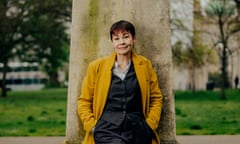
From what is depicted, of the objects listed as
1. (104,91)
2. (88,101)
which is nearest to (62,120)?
(88,101)

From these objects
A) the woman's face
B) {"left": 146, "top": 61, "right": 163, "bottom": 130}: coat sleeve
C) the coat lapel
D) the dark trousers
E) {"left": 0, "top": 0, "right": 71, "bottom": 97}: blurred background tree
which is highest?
{"left": 0, "top": 0, "right": 71, "bottom": 97}: blurred background tree

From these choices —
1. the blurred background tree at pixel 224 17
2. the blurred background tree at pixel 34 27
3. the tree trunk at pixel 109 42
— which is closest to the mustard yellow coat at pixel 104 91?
the tree trunk at pixel 109 42

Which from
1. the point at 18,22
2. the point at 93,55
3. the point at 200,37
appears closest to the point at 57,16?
the point at 18,22

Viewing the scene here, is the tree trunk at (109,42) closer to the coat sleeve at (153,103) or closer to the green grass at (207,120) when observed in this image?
the coat sleeve at (153,103)

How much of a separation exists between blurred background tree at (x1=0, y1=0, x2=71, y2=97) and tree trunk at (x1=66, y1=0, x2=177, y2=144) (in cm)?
3248

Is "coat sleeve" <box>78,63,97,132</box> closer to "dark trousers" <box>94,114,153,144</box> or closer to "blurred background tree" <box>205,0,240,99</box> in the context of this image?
"dark trousers" <box>94,114,153,144</box>

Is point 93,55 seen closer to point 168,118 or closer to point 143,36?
point 143,36

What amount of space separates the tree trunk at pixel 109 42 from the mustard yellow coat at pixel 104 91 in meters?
0.54

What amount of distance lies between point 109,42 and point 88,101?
76 centimetres

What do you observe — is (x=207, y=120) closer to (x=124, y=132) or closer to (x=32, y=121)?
(x=32, y=121)

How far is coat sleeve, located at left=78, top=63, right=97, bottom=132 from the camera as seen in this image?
445 centimetres

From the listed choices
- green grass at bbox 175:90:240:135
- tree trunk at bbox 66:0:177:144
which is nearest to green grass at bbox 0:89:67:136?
green grass at bbox 175:90:240:135

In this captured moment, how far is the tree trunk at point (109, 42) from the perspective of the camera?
508cm

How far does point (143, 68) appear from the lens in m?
4.43
